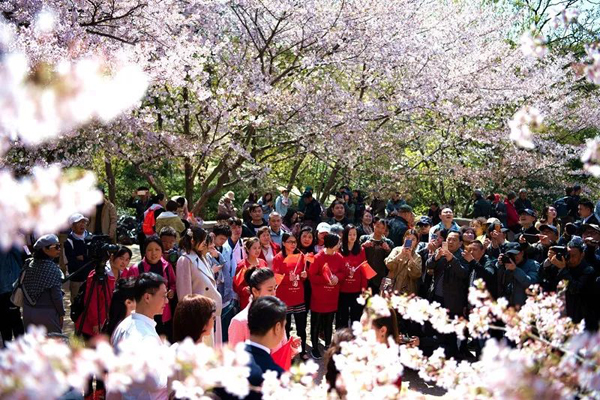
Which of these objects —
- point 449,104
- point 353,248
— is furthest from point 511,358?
point 449,104

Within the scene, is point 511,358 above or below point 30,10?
below

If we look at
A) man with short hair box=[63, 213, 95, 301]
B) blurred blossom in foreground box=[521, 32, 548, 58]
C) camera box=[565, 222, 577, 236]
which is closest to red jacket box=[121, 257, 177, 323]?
man with short hair box=[63, 213, 95, 301]

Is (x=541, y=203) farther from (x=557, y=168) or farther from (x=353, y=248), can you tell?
(x=353, y=248)

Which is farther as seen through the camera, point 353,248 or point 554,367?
point 353,248

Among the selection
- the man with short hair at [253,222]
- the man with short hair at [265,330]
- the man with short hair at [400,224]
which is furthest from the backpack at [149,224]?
the man with short hair at [265,330]

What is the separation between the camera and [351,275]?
820 centimetres

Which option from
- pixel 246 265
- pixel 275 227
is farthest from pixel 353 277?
pixel 275 227

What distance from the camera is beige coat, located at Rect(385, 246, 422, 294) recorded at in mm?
7961

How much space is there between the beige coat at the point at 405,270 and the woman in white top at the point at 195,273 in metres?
2.45

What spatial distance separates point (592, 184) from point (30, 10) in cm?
1596

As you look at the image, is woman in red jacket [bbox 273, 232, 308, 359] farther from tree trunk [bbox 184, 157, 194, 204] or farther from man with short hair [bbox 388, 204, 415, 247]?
tree trunk [bbox 184, 157, 194, 204]

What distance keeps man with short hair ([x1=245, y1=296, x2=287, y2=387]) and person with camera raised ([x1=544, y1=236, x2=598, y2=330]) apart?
3.73 meters

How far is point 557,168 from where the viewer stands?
18.0 metres

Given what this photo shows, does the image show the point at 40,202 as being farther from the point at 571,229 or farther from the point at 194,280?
the point at 571,229
